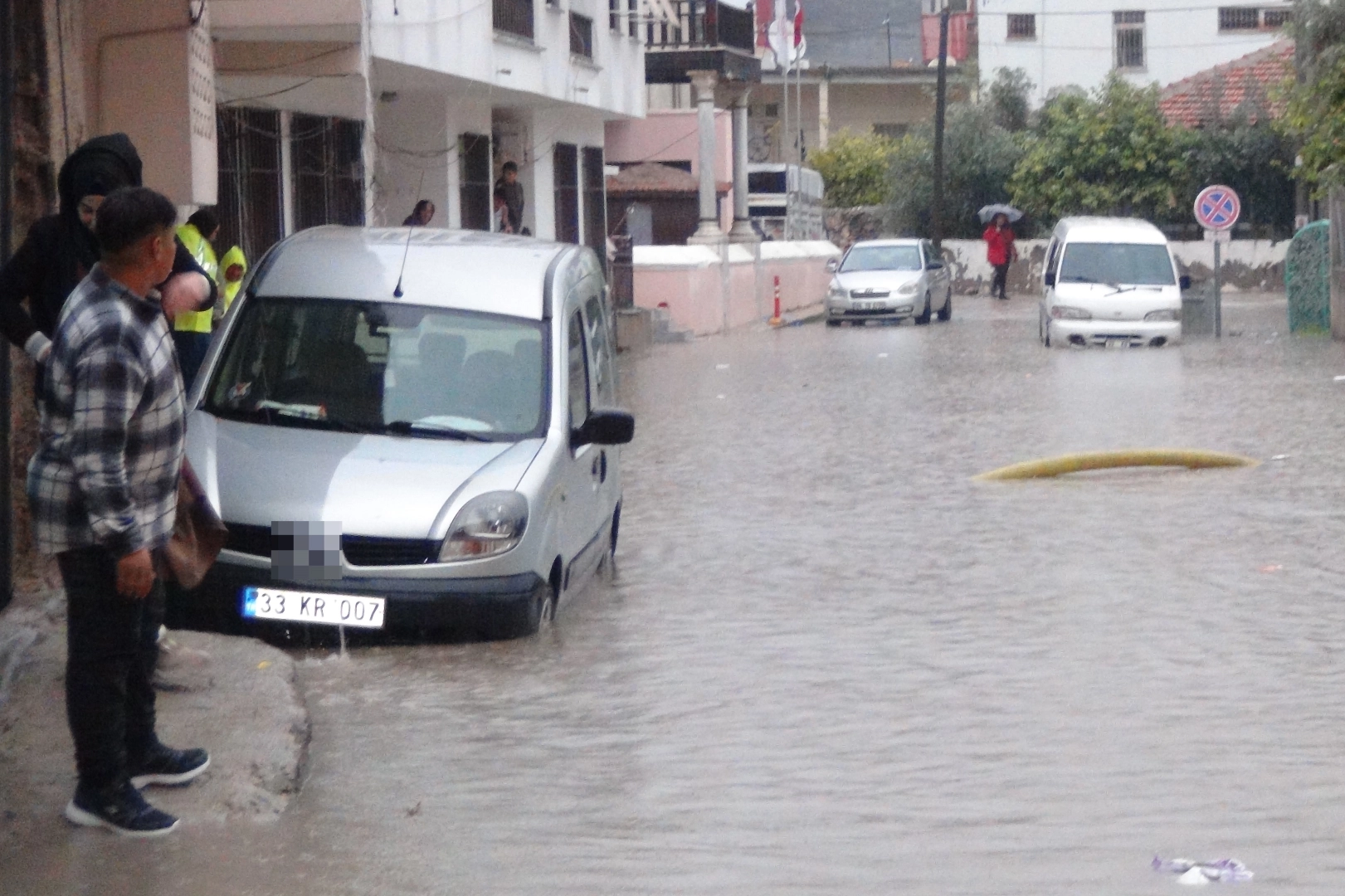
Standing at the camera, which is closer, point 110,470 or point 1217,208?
point 110,470

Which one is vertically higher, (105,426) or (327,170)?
(327,170)

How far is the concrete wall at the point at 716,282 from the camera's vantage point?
113ft

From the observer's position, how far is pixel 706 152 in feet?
124

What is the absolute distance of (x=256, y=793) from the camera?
5922 mm

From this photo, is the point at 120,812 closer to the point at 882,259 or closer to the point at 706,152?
the point at 706,152

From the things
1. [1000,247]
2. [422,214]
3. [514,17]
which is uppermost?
[514,17]

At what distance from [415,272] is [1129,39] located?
5834 centimetres

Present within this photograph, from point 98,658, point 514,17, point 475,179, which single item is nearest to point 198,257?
point 98,658

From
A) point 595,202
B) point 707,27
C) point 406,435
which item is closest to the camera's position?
point 406,435

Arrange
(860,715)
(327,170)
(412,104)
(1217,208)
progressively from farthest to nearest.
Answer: (1217,208), (412,104), (327,170), (860,715)

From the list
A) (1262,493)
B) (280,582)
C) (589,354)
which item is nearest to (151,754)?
(280,582)

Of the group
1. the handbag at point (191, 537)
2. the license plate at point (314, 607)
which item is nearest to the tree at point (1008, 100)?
the license plate at point (314, 607)

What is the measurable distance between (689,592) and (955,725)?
10.3 ft

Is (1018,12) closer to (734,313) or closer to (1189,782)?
(734,313)
